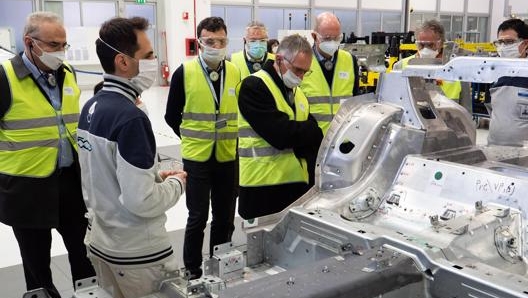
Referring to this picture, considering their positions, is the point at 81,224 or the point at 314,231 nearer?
the point at 314,231

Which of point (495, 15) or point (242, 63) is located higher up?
point (495, 15)

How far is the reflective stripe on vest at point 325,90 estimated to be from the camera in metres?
4.14

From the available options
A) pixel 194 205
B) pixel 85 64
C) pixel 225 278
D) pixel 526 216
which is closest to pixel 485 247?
pixel 526 216

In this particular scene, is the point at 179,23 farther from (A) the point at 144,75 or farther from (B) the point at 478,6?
(B) the point at 478,6

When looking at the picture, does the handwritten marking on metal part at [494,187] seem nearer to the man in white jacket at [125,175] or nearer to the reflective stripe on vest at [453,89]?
the man in white jacket at [125,175]

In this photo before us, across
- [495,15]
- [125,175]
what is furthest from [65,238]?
[495,15]

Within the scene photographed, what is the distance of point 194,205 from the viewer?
3840mm

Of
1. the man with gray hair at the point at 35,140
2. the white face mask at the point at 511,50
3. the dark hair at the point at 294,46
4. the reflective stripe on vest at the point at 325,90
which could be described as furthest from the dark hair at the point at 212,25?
the white face mask at the point at 511,50

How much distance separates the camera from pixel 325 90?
164 inches

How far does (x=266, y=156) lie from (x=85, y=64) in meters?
12.9

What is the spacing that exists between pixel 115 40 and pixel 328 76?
2.34 m

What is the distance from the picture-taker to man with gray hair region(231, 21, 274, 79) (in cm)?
509

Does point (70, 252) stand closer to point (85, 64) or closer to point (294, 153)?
point (294, 153)

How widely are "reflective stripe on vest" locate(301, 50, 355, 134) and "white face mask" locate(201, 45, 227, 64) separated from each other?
696 mm
